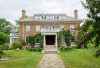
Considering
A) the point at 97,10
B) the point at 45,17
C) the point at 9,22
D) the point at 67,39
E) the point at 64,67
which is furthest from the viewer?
the point at 9,22

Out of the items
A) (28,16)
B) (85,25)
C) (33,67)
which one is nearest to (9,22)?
(28,16)

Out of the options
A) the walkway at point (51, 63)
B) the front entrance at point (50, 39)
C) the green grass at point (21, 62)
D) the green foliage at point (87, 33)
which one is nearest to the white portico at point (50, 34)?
the front entrance at point (50, 39)

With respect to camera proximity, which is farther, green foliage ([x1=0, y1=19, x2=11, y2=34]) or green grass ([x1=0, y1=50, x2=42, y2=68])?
green foliage ([x1=0, y1=19, x2=11, y2=34])

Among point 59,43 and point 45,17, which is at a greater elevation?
point 45,17

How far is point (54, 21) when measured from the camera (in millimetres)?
70188

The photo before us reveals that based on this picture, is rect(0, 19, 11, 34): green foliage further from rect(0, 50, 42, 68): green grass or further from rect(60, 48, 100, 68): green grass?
rect(60, 48, 100, 68): green grass

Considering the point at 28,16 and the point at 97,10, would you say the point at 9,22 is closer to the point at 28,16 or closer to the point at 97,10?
the point at 28,16

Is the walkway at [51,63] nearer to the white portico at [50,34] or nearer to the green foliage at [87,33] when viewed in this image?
the green foliage at [87,33]

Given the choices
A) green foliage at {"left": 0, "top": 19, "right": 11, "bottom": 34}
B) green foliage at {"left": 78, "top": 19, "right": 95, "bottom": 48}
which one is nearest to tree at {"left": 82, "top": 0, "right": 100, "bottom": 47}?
green foliage at {"left": 78, "top": 19, "right": 95, "bottom": 48}

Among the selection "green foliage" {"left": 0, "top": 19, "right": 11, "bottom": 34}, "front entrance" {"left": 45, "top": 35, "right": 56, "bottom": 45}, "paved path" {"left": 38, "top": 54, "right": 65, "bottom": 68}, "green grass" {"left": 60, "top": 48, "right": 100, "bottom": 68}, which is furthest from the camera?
"front entrance" {"left": 45, "top": 35, "right": 56, "bottom": 45}

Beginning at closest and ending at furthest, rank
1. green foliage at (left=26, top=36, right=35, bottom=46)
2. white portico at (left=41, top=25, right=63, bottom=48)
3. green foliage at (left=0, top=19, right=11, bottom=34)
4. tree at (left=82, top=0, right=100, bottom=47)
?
1. tree at (left=82, top=0, right=100, bottom=47)
2. green foliage at (left=0, top=19, right=11, bottom=34)
3. green foliage at (left=26, top=36, right=35, bottom=46)
4. white portico at (left=41, top=25, right=63, bottom=48)

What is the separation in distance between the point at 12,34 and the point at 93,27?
5679 centimetres

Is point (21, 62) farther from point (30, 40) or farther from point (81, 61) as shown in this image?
point (30, 40)

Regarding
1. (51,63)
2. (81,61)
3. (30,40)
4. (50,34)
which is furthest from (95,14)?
(50,34)
